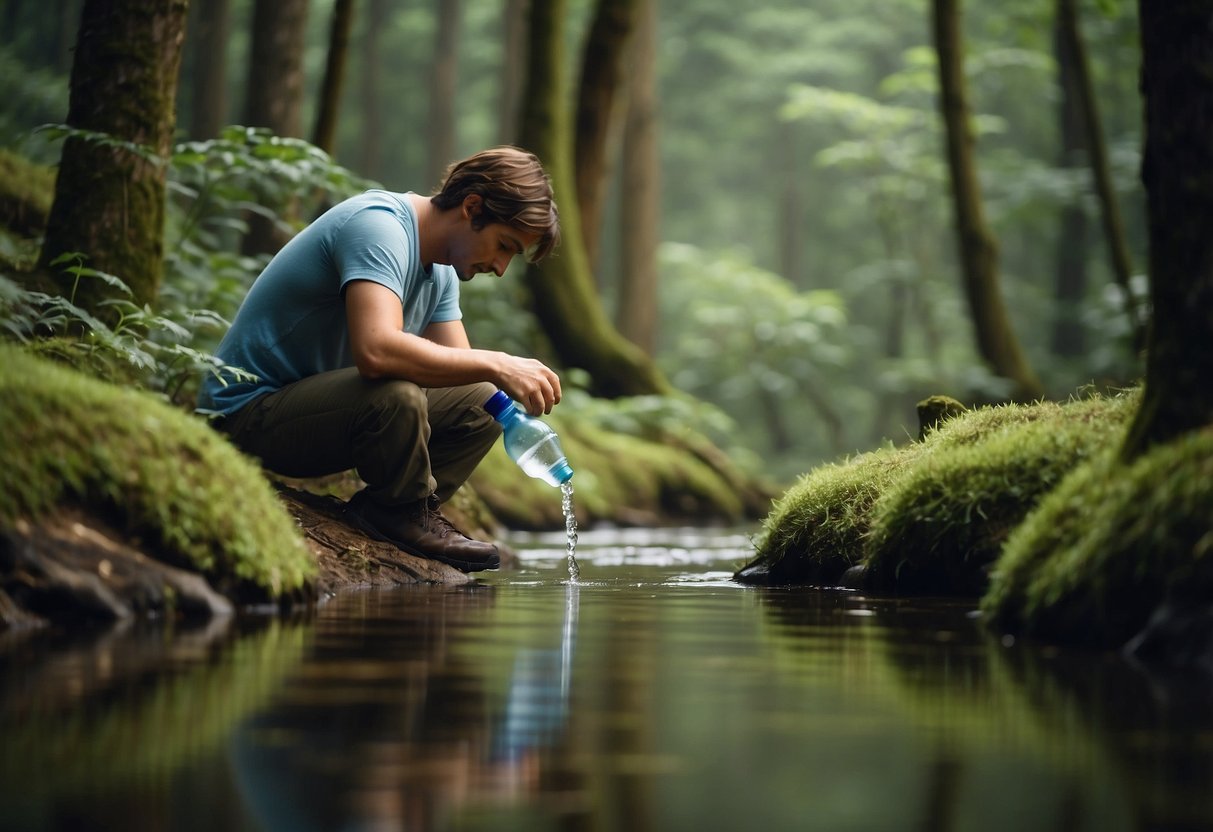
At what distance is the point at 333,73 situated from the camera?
1215cm

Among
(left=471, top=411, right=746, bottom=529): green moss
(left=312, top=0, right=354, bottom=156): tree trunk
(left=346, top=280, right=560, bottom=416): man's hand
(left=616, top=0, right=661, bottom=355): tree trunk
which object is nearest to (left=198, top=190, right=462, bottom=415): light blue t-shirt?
(left=346, top=280, right=560, bottom=416): man's hand

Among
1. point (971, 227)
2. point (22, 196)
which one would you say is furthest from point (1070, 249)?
point (22, 196)

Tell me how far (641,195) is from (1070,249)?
9.74 meters

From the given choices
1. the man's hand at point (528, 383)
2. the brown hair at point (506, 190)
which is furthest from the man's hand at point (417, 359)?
the brown hair at point (506, 190)

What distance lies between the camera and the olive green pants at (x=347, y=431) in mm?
5871

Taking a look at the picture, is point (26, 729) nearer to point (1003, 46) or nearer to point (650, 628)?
point (650, 628)

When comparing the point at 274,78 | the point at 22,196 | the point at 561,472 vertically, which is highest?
the point at 274,78

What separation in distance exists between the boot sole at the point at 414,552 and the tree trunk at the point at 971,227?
39.9ft

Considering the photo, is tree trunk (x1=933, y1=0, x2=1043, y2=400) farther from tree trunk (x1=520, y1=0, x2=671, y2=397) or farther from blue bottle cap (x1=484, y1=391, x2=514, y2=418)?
blue bottle cap (x1=484, y1=391, x2=514, y2=418)

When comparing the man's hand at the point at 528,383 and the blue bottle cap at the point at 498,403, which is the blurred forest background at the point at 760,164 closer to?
the blue bottle cap at the point at 498,403

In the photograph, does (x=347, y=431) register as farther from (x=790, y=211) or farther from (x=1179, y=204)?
(x=790, y=211)

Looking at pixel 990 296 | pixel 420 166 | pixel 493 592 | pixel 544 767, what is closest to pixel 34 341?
pixel 493 592

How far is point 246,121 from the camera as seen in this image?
13836 millimetres

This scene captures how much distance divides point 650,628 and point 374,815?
2.53 m
